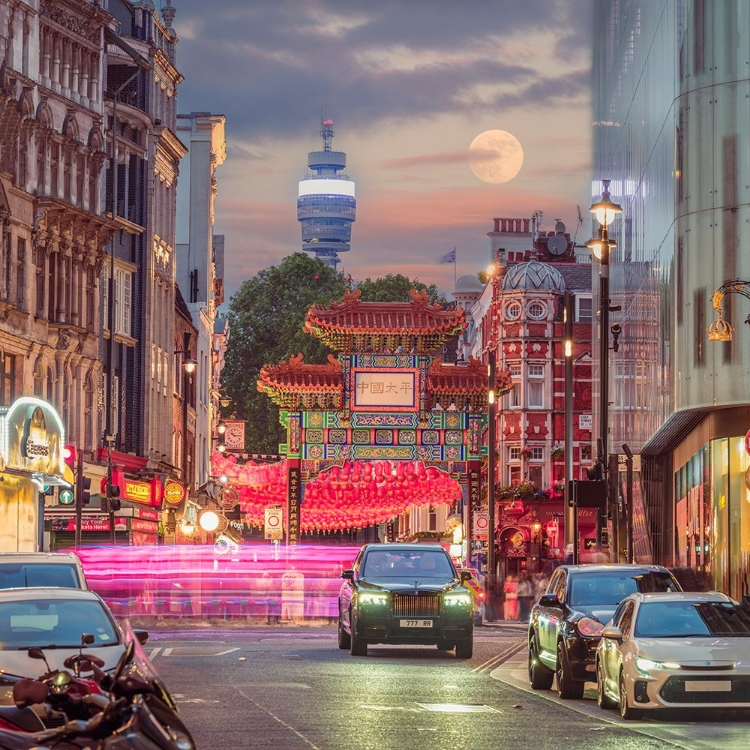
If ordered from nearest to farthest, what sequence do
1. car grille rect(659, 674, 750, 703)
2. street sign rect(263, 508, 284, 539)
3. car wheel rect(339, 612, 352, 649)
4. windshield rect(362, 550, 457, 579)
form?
1. car grille rect(659, 674, 750, 703)
2. windshield rect(362, 550, 457, 579)
3. car wheel rect(339, 612, 352, 649)
4. street sign rect(263, 508, 284, 539)

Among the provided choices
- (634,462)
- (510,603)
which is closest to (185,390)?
(510,603)

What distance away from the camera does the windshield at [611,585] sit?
23938 mm

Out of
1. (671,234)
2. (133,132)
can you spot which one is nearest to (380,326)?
(133,132)

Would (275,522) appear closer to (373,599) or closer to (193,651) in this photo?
(193,651)

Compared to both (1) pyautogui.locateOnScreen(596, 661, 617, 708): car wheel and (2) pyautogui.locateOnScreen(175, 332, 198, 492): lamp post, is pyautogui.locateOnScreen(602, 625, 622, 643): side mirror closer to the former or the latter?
(1) pyautogui.locateOnScreen(596, 661, 617, 708): car wheel

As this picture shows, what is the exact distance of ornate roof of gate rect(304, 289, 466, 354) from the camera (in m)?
60.7

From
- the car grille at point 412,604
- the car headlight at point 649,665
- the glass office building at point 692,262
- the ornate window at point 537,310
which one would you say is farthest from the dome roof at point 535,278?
the car headlight at point 649,665

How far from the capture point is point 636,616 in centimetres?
2000

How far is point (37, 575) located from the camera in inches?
829

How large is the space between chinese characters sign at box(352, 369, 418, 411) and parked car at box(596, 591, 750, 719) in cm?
4065

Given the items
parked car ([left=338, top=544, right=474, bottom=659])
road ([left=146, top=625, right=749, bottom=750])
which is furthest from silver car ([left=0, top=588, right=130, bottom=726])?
parked car ([left=338, top=544, right=474, bottom=659])

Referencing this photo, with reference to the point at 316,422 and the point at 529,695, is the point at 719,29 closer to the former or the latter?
the point at 529,695

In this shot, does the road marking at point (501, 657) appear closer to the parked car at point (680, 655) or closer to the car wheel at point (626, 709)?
the parked car at point (680, 655)

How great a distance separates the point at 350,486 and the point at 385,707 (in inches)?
1813
